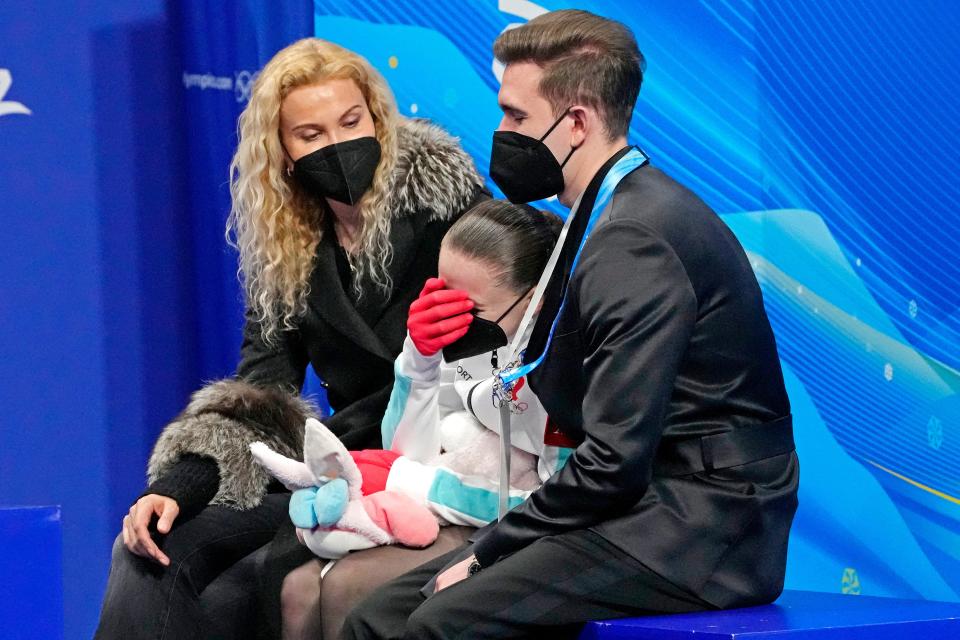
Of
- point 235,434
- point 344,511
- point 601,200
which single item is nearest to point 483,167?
point 235,434

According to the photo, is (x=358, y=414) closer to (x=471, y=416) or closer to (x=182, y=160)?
(x=471, y=416)

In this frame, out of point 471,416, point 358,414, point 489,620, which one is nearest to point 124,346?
point 358,414

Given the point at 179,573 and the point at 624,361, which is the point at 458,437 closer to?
the point at 179,573

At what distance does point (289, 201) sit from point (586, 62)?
3.84 feet

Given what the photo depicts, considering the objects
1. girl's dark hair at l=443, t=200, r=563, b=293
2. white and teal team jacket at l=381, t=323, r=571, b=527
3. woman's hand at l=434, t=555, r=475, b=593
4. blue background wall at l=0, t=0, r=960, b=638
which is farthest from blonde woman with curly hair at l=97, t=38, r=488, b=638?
blue background wall at l=0, t=0, r=960, b=638

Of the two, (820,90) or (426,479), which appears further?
(820,90)

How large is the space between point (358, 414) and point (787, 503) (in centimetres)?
123

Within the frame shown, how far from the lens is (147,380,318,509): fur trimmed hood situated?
2.84 meters

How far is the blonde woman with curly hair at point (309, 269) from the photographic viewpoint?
2842mm

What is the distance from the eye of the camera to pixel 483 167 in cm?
406

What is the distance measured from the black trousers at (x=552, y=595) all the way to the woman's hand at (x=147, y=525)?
84 cm

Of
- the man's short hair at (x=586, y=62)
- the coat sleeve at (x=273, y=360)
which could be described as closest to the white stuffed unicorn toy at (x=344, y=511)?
the coat sleeve at (x=273, y=360)

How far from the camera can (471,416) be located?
263 centimetres

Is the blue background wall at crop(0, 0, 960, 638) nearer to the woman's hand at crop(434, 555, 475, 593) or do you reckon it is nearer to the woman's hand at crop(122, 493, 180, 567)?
the woman's hand at crop(122, 493, 180, 567)
